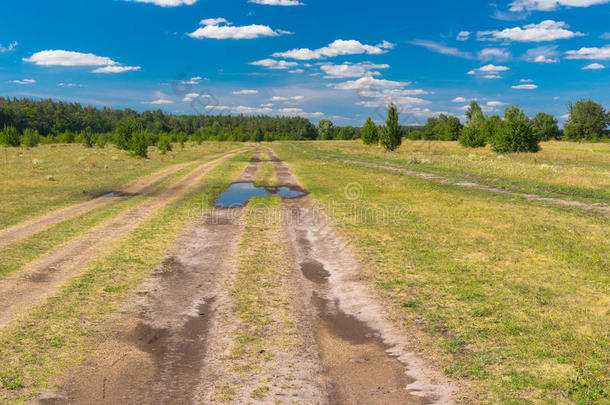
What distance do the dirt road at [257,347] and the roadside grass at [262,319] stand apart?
0.02 meters

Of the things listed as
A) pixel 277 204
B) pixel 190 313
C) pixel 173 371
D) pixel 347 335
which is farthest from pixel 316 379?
pixel 277 204

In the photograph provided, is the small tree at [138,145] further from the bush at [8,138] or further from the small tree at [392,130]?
the small tree at [392,130]

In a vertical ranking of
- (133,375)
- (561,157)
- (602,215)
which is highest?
(561,157)

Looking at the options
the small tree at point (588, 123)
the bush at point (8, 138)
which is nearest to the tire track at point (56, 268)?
the bush at point (8, 138)

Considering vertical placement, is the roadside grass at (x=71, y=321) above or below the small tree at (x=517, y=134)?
below

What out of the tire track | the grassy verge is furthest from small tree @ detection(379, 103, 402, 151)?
the grassy verge

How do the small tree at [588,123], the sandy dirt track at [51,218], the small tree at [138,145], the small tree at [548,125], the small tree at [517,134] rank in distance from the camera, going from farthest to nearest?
the small tree at [548,125]
the small tree at [588,123]
the small tree at [517,134]
the small tree at [138,145]
the sandy dirt track at [51,218]

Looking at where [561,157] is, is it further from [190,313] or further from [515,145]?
[190,313]

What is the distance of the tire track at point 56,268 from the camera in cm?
753

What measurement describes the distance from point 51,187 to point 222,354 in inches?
904

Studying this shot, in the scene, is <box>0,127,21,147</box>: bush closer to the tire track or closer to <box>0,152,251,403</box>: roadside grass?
the tire track

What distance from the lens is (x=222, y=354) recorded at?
5883 mm

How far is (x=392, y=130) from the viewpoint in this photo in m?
60.2

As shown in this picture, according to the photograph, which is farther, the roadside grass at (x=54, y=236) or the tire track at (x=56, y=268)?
the roadside grass at (x=54, y=236)
